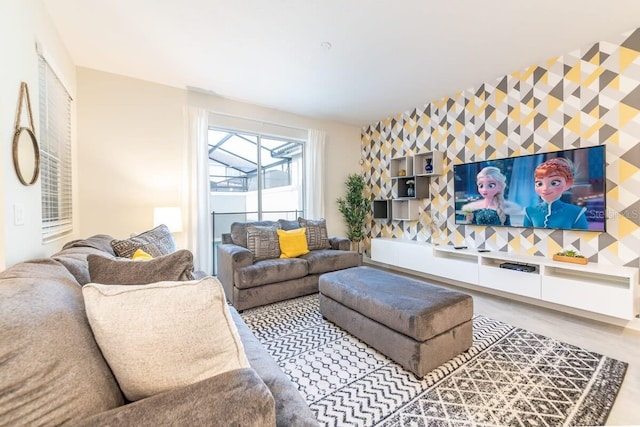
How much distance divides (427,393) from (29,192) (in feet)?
8.81

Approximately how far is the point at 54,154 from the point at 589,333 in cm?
477

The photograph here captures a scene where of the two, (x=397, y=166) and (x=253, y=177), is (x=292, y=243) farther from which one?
(x=397, y=166)

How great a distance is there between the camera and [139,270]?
49.3 inches

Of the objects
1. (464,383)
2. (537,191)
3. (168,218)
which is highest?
(537,191)

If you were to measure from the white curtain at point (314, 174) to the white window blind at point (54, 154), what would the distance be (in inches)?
118

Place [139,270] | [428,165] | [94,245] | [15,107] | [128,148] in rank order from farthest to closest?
[428,165] → [128,148] → [94,245] → [15,107] → [139,270]

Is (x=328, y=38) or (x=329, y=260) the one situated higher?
(x=328, y=38)

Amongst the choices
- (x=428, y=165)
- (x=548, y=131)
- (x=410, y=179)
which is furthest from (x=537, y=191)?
(x=410, y=179)

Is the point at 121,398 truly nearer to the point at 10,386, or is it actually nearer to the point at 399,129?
the point at 10,386

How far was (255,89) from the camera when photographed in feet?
11.6

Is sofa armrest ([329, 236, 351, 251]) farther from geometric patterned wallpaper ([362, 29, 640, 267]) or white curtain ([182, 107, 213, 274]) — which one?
white curtain ([182, 107, 213, 274])

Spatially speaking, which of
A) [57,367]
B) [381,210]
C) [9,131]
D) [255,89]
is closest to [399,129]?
[381,210]

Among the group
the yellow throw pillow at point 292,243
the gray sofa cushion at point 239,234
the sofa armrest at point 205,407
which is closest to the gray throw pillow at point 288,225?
the yellow throw pillow at point 292,243

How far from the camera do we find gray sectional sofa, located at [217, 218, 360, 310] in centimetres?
286
